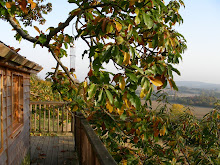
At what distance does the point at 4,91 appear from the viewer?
291 centimetres

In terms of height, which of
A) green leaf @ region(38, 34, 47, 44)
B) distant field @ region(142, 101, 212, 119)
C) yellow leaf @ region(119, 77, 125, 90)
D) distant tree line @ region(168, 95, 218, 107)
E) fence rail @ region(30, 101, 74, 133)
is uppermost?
green leaf @ region(38, 34, 47, 44)

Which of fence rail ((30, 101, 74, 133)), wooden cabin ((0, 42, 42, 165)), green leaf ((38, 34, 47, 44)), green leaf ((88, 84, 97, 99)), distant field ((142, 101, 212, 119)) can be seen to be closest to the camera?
green leaf ((88, 84, 97, 99))

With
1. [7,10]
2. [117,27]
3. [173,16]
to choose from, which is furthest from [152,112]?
[7,10]

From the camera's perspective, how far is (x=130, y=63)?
1.85 meters

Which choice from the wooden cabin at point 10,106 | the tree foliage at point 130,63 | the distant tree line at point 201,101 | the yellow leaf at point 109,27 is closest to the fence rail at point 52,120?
the wooden cabin at point 10,106

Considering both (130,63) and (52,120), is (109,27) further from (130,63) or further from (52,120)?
(52,120)

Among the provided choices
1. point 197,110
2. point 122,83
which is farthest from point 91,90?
point 197,110

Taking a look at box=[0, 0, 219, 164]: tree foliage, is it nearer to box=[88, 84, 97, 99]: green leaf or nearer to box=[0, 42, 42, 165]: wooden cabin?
box=[88, 84, 97, 99]: green leaf

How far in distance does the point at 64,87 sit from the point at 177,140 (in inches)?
87.0

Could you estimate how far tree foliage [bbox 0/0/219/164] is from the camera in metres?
1.79

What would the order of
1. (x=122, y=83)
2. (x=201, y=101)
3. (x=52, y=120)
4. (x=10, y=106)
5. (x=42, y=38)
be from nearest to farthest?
(x=122, y=83) → (x=42, y=38) → (x=10, y=106) → (x=201, y=101) → (x=52, y=120)

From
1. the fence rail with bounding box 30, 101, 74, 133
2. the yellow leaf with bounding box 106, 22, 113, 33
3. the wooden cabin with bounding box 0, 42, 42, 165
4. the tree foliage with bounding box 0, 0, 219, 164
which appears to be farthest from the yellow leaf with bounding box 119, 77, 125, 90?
the fence rail with bounding box 30, 101, 74, 133

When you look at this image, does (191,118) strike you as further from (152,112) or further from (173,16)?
(173,16)

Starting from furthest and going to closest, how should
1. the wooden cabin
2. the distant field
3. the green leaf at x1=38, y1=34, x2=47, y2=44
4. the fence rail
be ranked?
the fence rail < the distant field < the green leaf at x1=38, y1=34, x2=47, y2=44 < the wooden cabin
